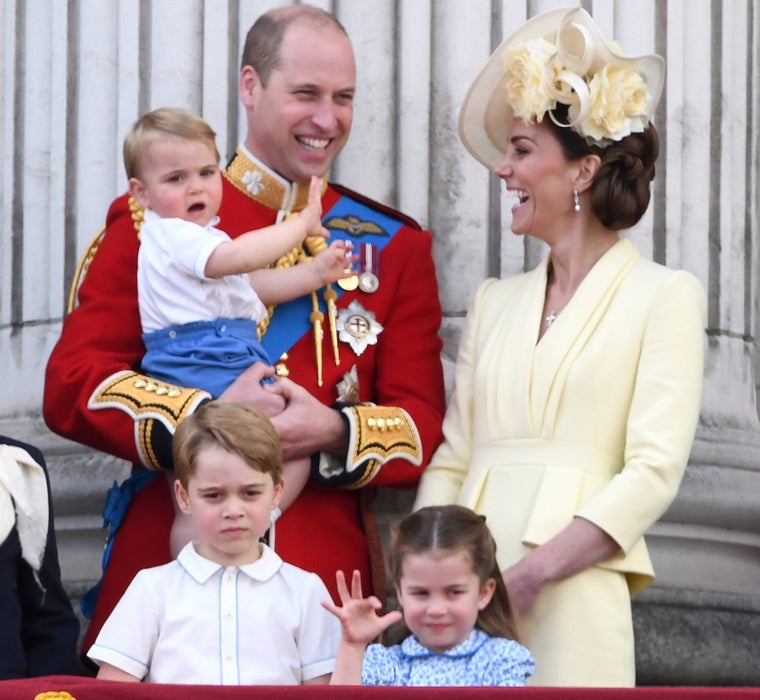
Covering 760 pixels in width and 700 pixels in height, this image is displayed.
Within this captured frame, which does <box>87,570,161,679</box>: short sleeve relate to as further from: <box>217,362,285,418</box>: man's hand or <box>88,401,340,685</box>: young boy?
<box>217,362,285,418</box>: man's hand

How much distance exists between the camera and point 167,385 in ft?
17.8

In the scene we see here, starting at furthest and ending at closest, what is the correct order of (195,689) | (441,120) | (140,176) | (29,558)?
(441,120) → (140,176) → (29,558) → (195,689)

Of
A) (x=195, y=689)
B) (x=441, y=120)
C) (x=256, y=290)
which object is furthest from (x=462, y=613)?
(x=441, y=120)

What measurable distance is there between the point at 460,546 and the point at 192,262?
3.12 ft

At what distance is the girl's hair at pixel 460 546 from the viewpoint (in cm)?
486

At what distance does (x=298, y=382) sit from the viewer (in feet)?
18.7

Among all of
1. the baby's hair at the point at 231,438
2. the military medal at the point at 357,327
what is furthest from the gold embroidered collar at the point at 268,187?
the baby's hair at the point at 231,438

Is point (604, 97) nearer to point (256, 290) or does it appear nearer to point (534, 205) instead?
point (534, 205)

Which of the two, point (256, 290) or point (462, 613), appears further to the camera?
point (256, 290)

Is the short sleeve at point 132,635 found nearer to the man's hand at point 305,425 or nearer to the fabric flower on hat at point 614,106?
the man's hand at point 305,425

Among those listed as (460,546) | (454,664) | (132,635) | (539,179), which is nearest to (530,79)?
(539,179)

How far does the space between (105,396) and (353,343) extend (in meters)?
0.62

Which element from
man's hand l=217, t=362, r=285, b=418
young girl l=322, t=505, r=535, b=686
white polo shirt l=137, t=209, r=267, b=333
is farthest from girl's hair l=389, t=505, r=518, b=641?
white polo shirt l=137, t=209, r=267, b=333

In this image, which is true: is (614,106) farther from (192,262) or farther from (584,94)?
(192,262)
